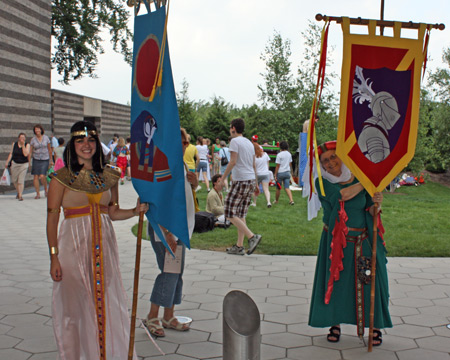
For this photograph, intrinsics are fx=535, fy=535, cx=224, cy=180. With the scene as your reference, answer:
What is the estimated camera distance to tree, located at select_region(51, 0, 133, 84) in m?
27.0

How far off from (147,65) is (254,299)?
115 inches

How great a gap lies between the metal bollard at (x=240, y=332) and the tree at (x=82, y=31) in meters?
26.2

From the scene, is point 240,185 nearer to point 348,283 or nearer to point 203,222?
point 203,222

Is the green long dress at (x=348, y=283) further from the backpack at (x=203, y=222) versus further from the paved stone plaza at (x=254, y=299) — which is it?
the backpack at (x=203, y=222)

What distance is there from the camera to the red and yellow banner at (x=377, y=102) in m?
4.11

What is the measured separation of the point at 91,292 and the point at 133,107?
123 centimetres

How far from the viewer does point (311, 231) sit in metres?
9.61

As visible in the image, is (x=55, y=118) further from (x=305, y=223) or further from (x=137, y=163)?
(x=137, y=163)

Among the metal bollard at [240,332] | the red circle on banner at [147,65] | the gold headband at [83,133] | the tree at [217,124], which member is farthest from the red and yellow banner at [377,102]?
the tree at [217,124]

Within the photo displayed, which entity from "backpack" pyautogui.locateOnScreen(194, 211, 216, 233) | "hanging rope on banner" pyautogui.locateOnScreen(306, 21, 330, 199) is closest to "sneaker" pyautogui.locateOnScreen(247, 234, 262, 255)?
"backpack" pyautogui.locateOnScreen(194, 211, 216, 233)

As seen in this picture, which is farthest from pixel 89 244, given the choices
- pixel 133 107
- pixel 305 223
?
pixel 305 223

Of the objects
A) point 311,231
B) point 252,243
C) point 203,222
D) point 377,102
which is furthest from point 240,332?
point 311,231

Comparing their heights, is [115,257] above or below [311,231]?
above

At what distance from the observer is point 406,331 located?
457cm
